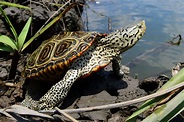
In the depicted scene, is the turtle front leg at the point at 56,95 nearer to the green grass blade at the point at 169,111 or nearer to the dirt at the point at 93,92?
the dirt at the point at 93,92

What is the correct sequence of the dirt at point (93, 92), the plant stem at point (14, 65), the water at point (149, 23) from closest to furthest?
the dirt at point (93, 92), the plant stem at point (14, 65), the water at point (149, 23)

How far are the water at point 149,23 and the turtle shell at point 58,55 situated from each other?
1.15 metres

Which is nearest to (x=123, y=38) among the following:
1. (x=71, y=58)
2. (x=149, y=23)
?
(x=71, y=58)

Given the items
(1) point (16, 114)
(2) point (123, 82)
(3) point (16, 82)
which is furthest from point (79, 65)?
(1) point (16, 114)

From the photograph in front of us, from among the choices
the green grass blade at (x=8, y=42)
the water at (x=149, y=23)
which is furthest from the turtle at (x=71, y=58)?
the water at (x=149, y=23)

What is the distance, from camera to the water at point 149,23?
3.76m

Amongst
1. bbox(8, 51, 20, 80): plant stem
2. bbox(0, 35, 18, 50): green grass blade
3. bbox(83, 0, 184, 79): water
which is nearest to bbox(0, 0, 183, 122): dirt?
bbox(8, 51, 20, 80): plant stem

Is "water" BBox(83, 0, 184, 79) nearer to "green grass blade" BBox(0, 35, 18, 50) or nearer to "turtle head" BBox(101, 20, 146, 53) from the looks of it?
"turtle head" BBox(101, 20, 146, 53)

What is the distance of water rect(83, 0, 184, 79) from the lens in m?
3.76

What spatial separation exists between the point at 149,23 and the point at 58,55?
2776 mm

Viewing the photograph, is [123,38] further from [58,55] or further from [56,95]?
[56,95]

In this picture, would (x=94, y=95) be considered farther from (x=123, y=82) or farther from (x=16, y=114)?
(x=16, y=114)

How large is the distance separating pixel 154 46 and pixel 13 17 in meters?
1.96

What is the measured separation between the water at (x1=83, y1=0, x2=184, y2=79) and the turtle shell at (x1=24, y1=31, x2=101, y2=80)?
1146mm
